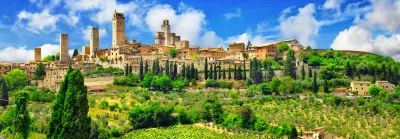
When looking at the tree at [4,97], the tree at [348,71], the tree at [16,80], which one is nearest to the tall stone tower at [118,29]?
the tree at [16,80]

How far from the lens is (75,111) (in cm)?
2220

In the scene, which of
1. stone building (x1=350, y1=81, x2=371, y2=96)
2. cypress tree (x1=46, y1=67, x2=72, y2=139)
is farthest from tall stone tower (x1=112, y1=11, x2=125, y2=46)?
cypress tree (x1=46, y1=67, x2=72, y2=139)

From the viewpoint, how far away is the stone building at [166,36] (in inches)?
3487

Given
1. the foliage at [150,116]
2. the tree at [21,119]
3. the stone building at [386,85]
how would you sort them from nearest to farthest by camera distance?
the tree at [21,119], the foliage at [150,116], the stone building at [386,85]

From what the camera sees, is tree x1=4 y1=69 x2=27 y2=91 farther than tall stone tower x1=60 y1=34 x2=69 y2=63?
No

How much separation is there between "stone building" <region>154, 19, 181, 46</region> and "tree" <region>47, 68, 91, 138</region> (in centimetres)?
6585

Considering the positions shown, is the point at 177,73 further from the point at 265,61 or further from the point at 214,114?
the point at 214,114

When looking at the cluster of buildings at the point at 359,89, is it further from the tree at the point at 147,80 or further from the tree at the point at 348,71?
the tree at the point at 147,80

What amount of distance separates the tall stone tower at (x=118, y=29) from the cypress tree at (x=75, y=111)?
58.8 meters

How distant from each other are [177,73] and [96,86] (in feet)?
36.4

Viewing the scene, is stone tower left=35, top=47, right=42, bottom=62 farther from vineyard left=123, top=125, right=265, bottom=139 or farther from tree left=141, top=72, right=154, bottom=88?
vineyard left=123, top=125, right=265, bottom=139

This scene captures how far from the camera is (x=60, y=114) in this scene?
72.9 feet


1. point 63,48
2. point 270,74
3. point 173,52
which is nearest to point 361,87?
point 270,74

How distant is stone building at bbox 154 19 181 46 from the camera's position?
291ft
